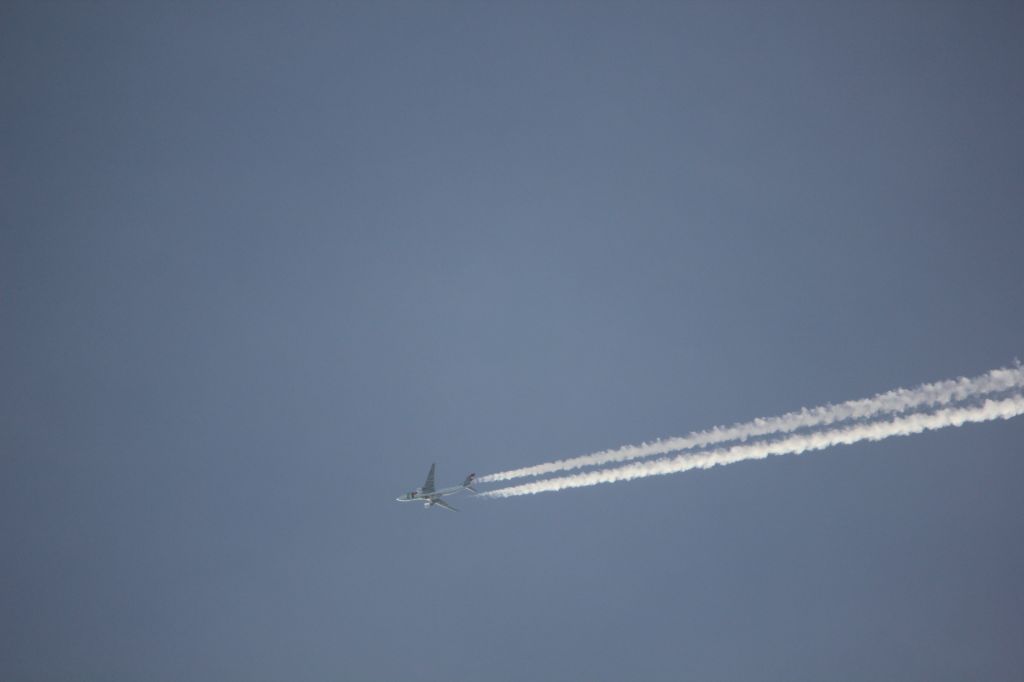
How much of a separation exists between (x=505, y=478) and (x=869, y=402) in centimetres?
2743

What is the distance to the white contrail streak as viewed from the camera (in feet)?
115

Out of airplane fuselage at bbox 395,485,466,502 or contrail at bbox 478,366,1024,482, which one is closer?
contrail at bbox 478,366,1024,482

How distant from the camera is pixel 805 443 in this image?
138 ft

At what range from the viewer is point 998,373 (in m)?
36.0

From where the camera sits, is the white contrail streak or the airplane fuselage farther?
the airplane fuselage

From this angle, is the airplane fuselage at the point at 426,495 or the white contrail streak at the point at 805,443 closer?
the white contrail streak at the point at 805,443

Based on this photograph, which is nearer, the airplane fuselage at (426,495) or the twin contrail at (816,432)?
the twin contrail at (816,432)

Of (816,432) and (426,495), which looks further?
(426,495)

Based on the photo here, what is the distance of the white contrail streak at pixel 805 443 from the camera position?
115ft

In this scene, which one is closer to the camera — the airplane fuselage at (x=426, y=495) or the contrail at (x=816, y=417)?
the contrail at (x=816, y=417)

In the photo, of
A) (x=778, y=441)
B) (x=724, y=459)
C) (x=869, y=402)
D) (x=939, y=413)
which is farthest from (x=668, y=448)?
(x=939, y=413)

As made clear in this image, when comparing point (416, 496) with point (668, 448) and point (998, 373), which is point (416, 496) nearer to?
point (668, 448)

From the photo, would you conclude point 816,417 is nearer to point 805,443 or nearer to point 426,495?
point 805,443

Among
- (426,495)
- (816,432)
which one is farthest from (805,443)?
(426,495)
